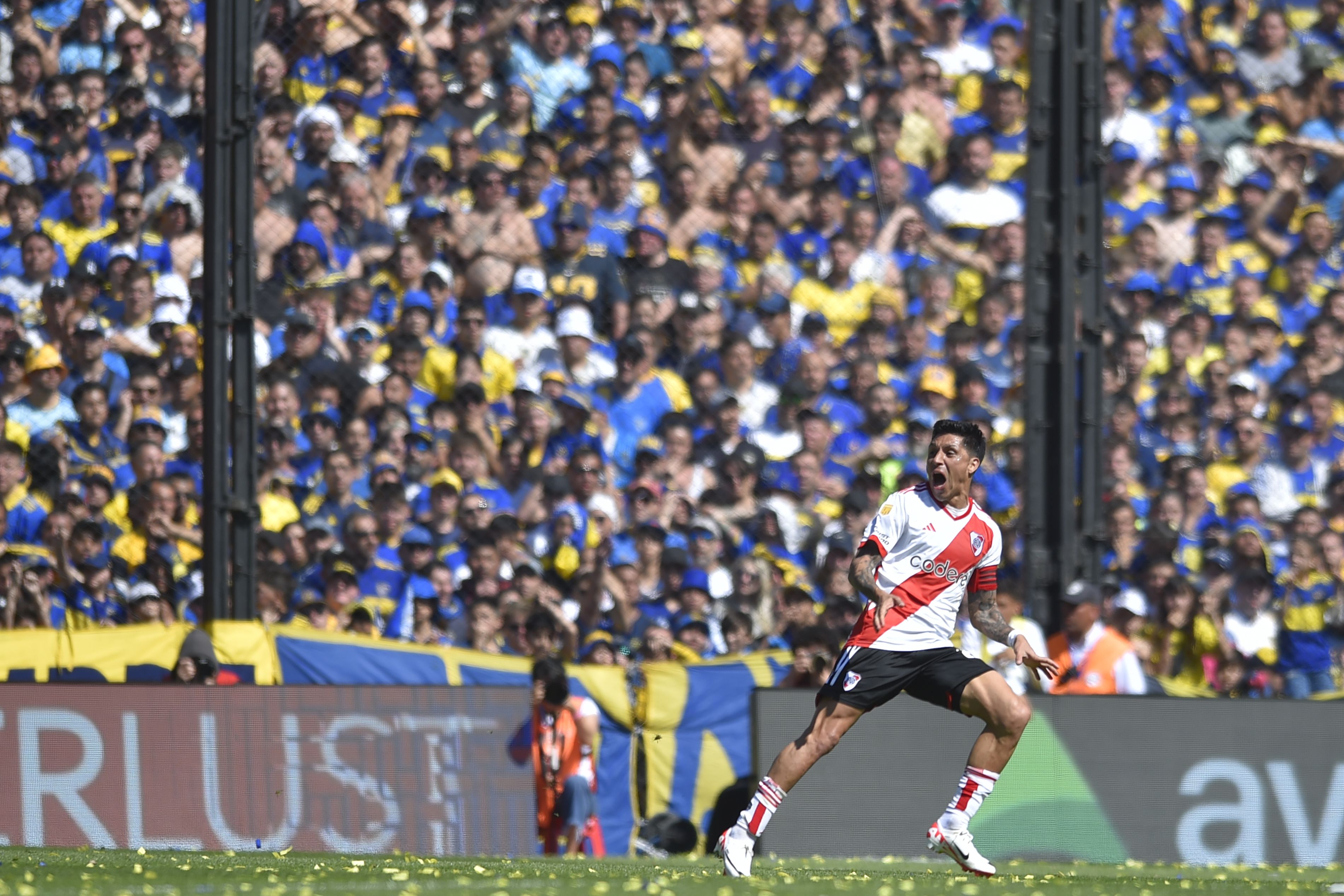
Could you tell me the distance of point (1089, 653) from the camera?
10703mm

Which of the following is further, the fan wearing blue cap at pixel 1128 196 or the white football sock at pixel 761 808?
the fan wearing blue cap at pixel 1128 196

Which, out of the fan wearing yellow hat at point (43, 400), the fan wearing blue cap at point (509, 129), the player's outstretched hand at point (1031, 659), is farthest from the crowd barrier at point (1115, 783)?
the fan wearing yellow hat at point (43, 400)

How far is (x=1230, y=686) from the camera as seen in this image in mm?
11570

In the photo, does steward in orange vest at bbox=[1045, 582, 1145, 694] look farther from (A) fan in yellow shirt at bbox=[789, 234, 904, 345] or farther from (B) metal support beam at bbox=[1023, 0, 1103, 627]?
(A) fan in yellow shirt at bbox=[789, 234, 904, 345]

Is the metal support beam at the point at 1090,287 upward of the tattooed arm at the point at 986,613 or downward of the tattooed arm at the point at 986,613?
upward

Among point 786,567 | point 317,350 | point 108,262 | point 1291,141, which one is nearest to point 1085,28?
point 1291,141

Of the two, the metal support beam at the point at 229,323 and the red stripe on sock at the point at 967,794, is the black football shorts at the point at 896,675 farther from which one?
the metal support beam at the point at 229,323

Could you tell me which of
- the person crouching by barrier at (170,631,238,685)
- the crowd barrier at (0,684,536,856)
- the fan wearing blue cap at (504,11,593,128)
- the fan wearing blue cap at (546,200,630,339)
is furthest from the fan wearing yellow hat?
the fan wearing blue cap at (504,11,593,128)

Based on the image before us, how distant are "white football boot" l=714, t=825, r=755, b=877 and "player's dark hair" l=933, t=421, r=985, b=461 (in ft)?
5.70

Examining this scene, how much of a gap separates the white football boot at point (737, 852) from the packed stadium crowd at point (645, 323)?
10.5 feet

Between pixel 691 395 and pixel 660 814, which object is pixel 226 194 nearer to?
pixel 691 395

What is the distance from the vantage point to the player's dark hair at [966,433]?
7.52m

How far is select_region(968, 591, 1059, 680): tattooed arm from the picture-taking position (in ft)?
24.4

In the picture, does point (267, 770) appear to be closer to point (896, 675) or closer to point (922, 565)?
point (896, 675)
